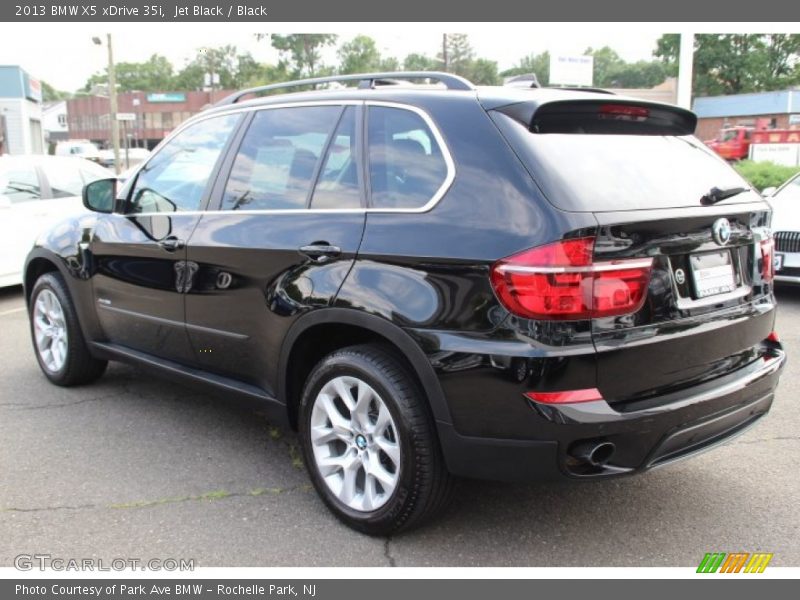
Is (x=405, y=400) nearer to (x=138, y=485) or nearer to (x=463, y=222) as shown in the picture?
(x=463, y=222)

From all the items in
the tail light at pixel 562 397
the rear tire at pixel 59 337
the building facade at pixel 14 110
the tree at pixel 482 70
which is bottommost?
the rear tire at pixel 59 337

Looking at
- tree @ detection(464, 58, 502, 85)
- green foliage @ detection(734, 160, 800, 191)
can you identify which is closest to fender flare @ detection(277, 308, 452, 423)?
green foliage @ detection(734, 160, 800, 191)

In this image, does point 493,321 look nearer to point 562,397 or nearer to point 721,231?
point 562,397

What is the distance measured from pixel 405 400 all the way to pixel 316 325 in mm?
570

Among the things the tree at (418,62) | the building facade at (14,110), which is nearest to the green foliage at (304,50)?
the tree at (418,62)

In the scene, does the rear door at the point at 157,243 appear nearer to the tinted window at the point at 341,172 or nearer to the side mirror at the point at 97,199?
the side mirror at the point at 97,199

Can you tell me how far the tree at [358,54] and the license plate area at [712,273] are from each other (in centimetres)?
5920

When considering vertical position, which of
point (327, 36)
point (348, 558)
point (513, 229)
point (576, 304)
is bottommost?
point (348, 558)

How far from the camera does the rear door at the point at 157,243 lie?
3848mm

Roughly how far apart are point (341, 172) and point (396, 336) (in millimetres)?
856

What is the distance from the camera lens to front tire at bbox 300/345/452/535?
2.76m

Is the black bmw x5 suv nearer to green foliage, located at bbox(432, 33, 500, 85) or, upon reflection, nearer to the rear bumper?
the rear bumper

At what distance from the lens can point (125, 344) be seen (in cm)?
441

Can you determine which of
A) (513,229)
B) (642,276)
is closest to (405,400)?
(513,229)
